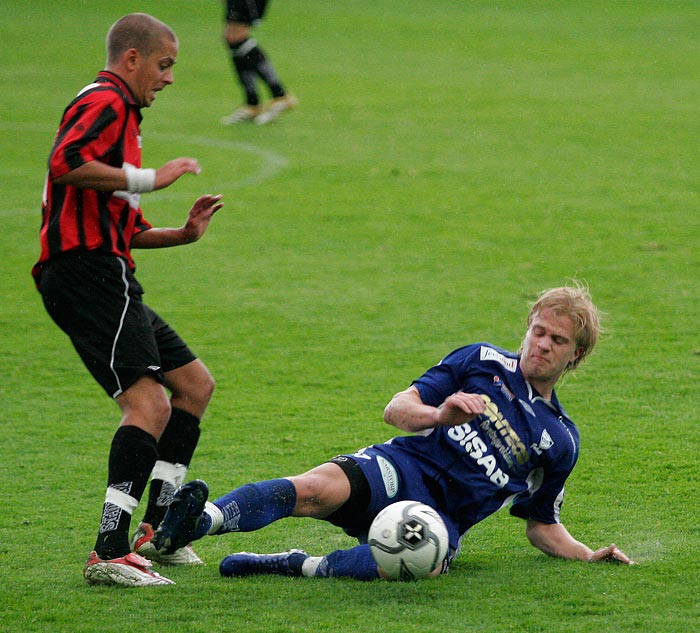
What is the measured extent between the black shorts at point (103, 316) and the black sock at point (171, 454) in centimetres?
40

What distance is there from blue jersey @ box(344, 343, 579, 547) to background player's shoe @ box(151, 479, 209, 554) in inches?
28.9

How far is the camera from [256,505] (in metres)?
4.07

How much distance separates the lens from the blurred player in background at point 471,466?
13.6ft

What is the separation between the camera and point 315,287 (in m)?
8.67

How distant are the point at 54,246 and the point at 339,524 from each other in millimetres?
1463

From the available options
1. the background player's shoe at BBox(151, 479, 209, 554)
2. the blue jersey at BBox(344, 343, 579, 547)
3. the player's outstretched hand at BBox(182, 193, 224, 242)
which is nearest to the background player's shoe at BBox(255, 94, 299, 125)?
the player's outstretched hand at BBox(182, 193, 224, 242)

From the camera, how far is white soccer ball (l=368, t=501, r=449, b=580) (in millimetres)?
3951

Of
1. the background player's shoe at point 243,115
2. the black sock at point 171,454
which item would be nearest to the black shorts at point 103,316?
the black sock at point 171,454

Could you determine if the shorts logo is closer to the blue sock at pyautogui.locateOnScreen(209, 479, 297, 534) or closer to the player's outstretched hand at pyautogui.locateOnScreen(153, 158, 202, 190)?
the blue sock at pyautogui.locateOnScreen(209, 479, 297, 534)

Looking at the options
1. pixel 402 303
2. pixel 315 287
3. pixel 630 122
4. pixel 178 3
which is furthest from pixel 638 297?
pixel 178 3

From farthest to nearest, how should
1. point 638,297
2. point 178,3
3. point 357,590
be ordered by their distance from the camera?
1. point 178,3
2. point 638,297
3. point 357,590

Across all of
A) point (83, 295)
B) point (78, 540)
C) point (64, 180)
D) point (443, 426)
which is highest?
point (64, 180)

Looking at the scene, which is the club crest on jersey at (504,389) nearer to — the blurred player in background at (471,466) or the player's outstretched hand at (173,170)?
the blurred player in background at (471,466)

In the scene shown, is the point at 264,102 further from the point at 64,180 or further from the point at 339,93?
the point at 64,180
